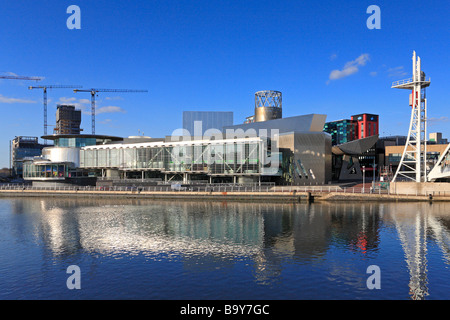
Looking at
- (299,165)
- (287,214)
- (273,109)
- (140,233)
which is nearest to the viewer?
(140,233)

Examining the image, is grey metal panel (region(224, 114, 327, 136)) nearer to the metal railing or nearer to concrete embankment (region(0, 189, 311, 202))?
the metal railing

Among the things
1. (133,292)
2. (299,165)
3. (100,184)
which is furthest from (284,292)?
(100,184)

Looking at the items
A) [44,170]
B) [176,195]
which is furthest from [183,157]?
[44,170]

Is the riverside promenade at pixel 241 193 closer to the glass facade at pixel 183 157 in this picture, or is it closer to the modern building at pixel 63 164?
the glass facade at pixel 183 157

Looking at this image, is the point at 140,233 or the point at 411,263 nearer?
the point at 411,263

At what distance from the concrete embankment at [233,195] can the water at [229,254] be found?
11.4 meters

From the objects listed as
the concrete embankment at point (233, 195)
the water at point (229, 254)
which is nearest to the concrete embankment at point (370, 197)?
the concrete embankment at point (233, 195)

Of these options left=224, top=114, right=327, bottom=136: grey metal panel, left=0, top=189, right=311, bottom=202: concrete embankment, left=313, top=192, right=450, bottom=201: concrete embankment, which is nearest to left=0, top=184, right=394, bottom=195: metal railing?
left=0, top=189, right=311, bottom=202: concrete embankment

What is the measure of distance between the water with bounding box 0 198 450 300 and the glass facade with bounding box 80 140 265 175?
34521 mm

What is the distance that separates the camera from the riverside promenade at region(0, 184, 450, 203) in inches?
2908

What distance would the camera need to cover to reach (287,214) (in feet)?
199

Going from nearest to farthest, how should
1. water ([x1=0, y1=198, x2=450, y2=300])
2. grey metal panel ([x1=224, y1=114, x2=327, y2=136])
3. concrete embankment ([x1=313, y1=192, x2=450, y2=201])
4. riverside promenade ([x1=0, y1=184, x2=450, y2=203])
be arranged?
1. water ([x1=0, y1=198, x2=450, y2=300])
2. concrete embankment ([x1=313, y1=192, x2=450, y2=201])
3. riverside promenade ([x1=0, y1=184, x2=450, y2=203])
4. grey metal panel ([x1=224, y1=114, x2=327, y2=136])
